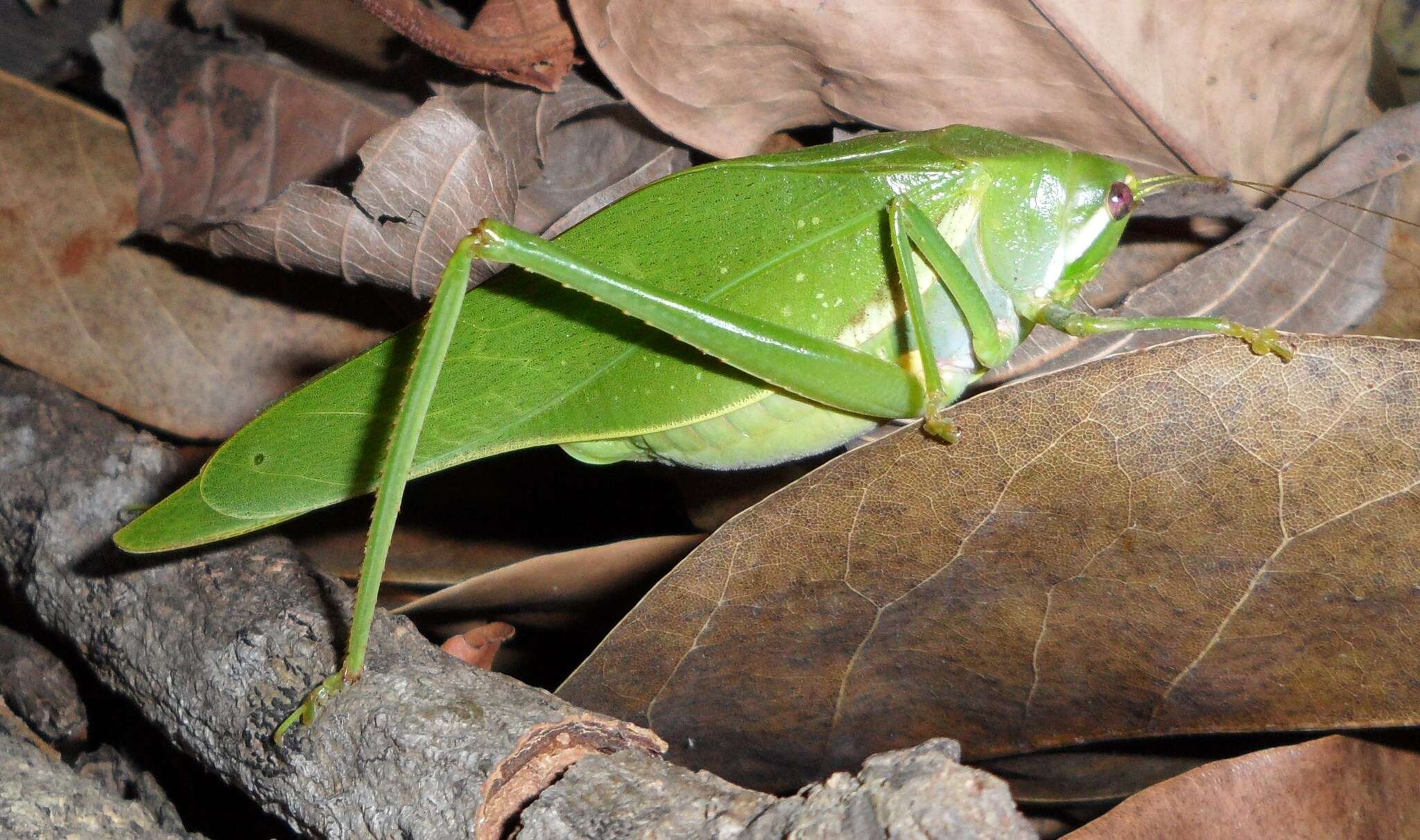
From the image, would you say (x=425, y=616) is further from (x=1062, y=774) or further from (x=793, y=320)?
(x=1062, y=774)

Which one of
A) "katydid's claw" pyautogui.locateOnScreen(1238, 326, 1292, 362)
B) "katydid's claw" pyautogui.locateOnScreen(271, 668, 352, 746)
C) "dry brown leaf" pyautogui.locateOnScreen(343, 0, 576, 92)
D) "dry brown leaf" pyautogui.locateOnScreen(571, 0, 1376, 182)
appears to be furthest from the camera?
"dry brown leaf" pyautogui.locateOnScreen(343, 0, 576, 92)

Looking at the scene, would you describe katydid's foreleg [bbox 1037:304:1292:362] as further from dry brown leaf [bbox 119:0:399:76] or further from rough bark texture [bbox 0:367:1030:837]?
dry brown leaf [bbox 119:0:399:76]

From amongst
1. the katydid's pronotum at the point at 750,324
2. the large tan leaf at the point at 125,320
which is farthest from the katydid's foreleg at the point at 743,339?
the large tan leaf at the point at 125,320

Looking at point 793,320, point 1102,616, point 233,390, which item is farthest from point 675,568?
point 233,390

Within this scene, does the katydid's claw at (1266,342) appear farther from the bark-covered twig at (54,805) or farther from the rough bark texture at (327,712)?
the bark-covered twig at (54,805)

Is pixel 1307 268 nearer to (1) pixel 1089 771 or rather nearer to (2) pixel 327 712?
(1) pixel 1089 771

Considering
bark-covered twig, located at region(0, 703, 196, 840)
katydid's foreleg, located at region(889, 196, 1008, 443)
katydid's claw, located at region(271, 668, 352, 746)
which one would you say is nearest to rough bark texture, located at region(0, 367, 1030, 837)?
katydid's claw, located at region(271, 668, 352, 746)
